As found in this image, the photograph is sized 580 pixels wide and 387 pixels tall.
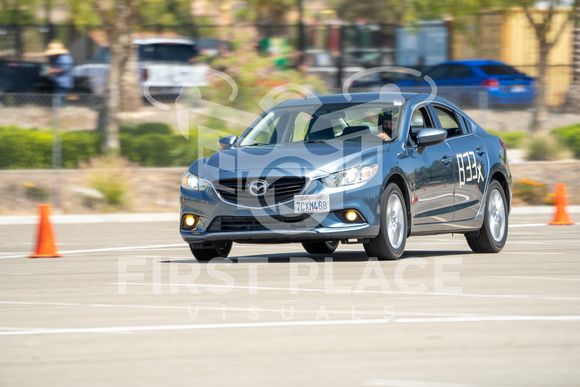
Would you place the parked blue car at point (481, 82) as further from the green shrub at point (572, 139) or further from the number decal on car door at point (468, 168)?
the number decal on car door at point (468, 168)

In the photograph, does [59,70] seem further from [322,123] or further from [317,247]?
[322,123]

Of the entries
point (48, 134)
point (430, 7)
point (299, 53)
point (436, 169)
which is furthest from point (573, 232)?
point (299, 53)

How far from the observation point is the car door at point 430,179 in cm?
1054

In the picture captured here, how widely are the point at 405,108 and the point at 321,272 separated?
→ 7.11ft

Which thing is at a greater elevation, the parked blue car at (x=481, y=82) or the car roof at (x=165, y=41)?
the car roof at (x=165, y=41)

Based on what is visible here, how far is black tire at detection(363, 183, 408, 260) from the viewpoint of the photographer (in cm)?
996

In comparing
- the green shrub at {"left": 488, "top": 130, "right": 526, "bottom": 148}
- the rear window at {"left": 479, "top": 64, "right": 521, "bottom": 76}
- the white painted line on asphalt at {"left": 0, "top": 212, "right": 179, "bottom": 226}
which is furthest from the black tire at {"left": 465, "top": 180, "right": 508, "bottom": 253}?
the rear window at {"left": 479, "top": 64, "right": 521, "bottom": 76}

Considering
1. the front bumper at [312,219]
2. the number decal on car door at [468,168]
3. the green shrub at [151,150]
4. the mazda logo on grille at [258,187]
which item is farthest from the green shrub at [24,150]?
the mazda logo on grille at [258,187]

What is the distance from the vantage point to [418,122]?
36.6 ft

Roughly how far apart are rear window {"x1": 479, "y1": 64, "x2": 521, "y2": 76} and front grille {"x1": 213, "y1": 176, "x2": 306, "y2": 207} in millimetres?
20836

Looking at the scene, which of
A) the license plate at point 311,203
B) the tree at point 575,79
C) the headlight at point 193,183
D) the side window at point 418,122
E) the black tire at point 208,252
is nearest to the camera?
the license plate at point 311,203

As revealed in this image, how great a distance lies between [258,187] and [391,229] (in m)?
1.31

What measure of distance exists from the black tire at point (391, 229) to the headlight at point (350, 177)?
25 cm

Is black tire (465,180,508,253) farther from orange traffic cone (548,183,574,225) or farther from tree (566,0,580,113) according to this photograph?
tree (566,0,580,113)
